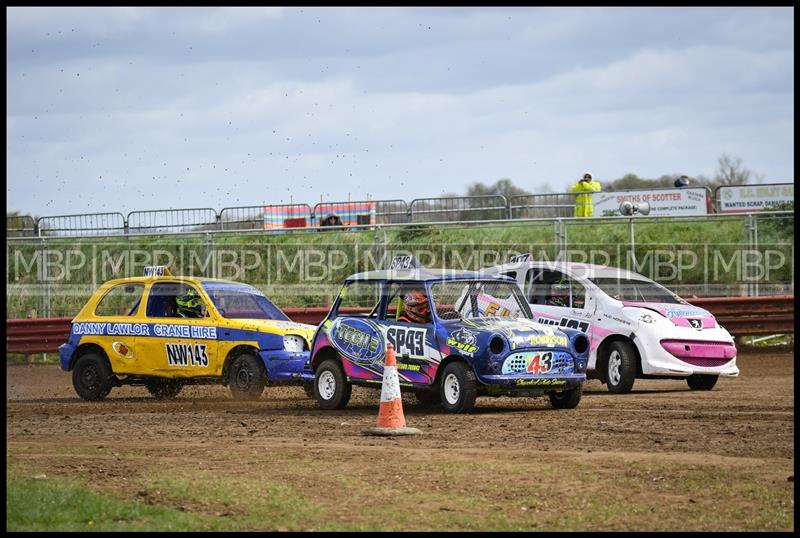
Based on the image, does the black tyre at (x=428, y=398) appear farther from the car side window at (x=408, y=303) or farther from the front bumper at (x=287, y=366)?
the front bumper at (x=287, y=366)

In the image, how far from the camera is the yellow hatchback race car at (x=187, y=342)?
644 inches

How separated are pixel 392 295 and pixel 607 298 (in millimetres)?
3802

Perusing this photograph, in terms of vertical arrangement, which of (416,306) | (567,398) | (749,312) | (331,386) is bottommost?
(567,398)

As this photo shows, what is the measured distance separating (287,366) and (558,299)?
4.22 meters

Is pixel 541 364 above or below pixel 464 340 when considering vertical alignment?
below

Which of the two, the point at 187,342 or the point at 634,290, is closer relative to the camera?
the point at 187,342

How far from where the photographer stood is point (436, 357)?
46.7 ft

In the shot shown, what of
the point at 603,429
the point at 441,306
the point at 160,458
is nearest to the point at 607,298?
the point at 441,306

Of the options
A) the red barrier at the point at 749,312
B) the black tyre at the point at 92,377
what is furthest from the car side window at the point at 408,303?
the red barrier at the point at 749,312

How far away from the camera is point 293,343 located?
53.5 feet

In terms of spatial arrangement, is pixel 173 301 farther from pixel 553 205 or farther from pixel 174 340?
pixel 553 205

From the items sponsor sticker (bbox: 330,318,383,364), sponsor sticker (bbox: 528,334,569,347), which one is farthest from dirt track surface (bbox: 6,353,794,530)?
sponsor sticker (bbox: 528,334,569,347)

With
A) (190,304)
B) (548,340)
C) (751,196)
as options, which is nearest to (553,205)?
(751,196)

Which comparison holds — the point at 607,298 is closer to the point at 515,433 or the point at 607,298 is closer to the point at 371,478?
the point at 515,433
